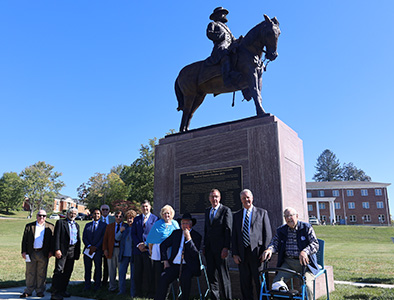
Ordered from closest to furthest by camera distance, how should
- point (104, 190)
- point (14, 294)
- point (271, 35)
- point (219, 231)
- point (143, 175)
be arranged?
point (219, 231) → point (14, 294) → point (271, 35) → point (143, 175) → point (104, 190)

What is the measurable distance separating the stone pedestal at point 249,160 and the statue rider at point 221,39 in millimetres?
1407

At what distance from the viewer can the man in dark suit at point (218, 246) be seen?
5.28 m

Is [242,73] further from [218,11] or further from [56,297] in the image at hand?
[56,297]

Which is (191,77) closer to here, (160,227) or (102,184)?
(160,227)

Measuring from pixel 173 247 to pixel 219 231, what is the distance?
2.65 feet

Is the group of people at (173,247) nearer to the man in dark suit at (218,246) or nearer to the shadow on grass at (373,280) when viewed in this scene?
the man in dark suit at (218,246)

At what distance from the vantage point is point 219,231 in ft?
17.9

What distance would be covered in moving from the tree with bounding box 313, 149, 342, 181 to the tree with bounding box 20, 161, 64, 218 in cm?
6746

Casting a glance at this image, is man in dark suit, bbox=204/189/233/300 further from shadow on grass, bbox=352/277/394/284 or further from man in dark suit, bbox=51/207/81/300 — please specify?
shadow on grass, bbox=352/277/394/284

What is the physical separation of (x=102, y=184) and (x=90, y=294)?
5226 centimetres

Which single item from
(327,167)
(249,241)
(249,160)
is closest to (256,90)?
(249,160)

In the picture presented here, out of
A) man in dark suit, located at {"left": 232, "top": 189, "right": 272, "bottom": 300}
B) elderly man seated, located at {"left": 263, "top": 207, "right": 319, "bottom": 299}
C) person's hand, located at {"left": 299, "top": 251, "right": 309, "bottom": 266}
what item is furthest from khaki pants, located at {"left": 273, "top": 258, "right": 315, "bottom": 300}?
man in dark suit, located at {"left": 232, "top": 189, "right": 272, "bottom": 300}

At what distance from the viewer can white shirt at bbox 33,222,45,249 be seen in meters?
7.02

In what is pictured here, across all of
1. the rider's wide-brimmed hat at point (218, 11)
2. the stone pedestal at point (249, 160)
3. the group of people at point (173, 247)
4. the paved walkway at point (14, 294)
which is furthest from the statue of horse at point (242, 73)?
the paved walkway at point (14, 294)
